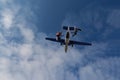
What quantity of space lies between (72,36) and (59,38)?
10393 millimetres

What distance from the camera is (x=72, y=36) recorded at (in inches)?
7475

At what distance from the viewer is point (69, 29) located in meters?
192

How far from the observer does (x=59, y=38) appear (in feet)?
644

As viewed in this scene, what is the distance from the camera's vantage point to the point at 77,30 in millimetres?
190125

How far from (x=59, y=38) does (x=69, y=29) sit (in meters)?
9.61

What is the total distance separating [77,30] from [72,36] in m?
4.83

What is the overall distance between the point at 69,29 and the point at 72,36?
16.5 feet

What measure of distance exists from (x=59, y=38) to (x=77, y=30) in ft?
44.8

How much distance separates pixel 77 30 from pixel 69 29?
5157 mm
